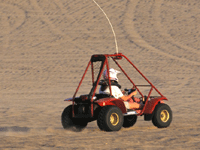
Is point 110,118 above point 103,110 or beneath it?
beneath

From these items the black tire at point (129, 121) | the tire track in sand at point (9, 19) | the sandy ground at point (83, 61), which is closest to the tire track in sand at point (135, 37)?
the sandy ground at point (83, 61)

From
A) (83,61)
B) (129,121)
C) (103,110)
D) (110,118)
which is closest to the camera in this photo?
(103,110)

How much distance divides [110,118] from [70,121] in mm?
935

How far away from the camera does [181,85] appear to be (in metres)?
20.9

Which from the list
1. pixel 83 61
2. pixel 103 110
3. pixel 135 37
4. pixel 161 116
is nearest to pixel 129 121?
pixel 161 116

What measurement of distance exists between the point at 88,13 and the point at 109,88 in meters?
28.3

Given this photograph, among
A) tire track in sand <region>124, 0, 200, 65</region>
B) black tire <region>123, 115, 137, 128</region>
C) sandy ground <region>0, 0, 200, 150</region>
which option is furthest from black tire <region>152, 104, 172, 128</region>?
tire track in sand <region>124, 0, 200, 65</region>

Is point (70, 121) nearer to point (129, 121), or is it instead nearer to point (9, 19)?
point (129, 121)

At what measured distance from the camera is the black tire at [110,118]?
28.5 ft

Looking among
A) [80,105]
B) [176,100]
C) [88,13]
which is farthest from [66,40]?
[80,105]

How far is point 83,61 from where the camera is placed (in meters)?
26.4

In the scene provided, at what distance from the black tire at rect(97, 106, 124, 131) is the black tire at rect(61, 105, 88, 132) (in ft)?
2.47

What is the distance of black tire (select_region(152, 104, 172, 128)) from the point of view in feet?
31.3

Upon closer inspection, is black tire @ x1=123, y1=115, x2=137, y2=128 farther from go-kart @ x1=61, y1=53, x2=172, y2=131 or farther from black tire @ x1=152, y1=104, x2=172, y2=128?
black tire @ x1=152, y1=104, x2=172, y2=128
